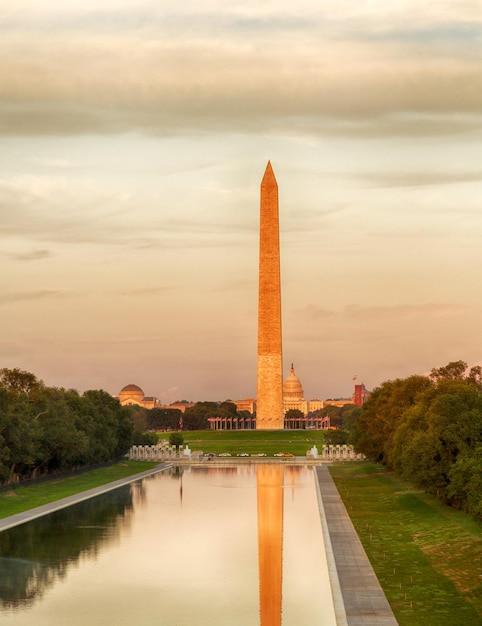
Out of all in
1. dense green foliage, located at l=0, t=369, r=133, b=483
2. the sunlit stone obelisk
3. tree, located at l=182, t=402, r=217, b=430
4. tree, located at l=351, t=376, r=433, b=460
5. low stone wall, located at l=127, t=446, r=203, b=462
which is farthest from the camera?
tree, located at l=182, t=402, r=217, b=430

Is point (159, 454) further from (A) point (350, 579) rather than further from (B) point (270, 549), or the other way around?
(A) point (350, 579)

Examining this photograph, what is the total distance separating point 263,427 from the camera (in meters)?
117

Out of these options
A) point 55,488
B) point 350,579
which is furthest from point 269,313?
point 350,579

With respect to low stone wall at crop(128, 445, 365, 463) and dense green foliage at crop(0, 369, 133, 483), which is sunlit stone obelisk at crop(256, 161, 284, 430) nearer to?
low stone wall at crop(128, 445, 365, 463)

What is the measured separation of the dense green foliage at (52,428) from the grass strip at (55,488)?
108cm

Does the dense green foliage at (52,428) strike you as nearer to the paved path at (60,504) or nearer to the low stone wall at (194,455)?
the paved path at (60,504)

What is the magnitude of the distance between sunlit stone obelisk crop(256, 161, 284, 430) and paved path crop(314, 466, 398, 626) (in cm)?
6514

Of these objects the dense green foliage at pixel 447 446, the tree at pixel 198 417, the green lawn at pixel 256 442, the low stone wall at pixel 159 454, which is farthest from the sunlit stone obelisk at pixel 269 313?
the tree at pixel 198 417

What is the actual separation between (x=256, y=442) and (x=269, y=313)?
44.0ft

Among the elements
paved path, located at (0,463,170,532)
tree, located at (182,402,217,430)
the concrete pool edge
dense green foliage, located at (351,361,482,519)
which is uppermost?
tree, located at (182,402,217,430)

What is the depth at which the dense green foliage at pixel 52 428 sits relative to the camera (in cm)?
5456

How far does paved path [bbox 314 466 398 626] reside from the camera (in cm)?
2262

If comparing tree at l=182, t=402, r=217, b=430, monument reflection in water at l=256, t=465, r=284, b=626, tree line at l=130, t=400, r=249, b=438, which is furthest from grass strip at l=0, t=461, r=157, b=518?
tree line at l=130, t=400, r=249, b=438

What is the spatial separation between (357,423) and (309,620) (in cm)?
5637
